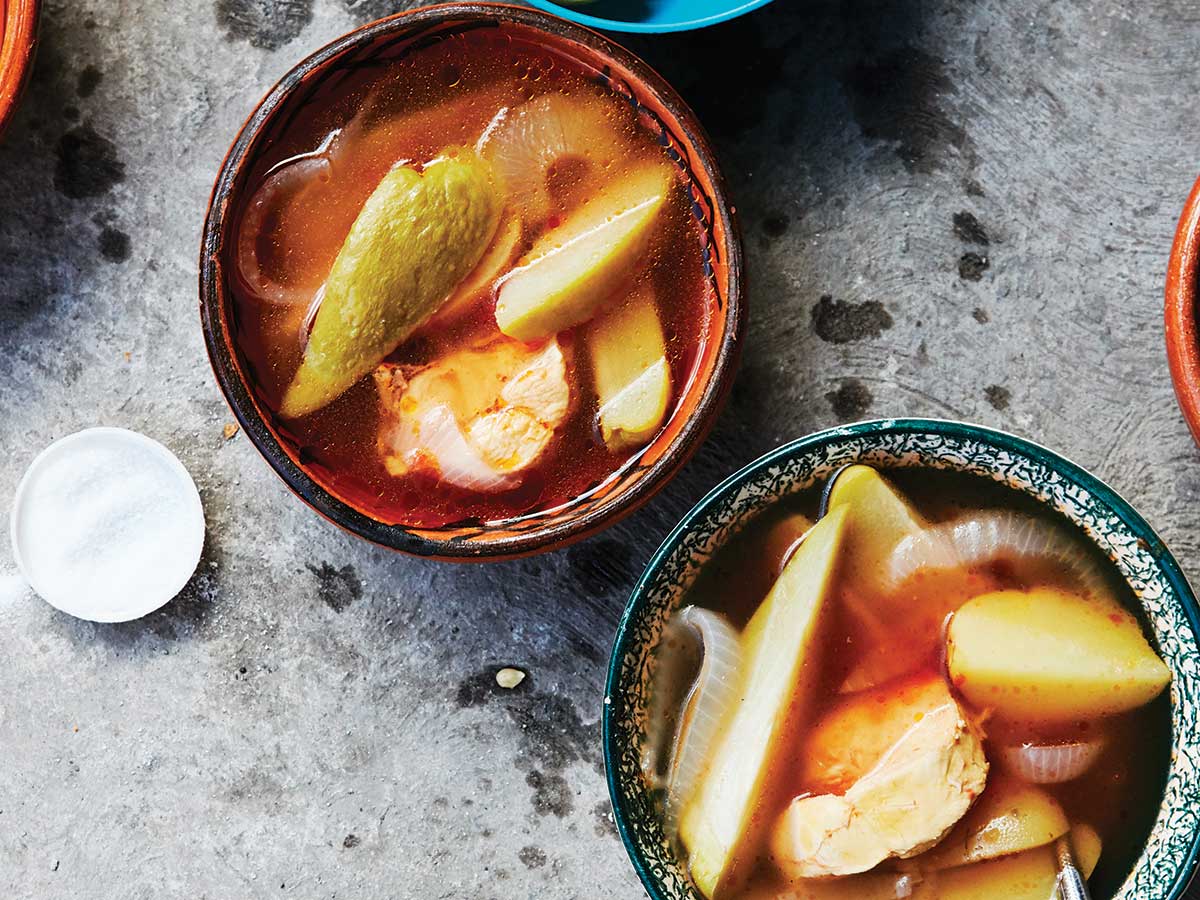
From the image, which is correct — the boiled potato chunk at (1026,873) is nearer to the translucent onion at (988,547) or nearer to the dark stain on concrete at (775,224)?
the translucent onion at (988,547)

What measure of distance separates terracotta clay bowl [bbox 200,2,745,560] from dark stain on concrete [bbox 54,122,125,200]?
1.44 feet

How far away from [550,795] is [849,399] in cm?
80

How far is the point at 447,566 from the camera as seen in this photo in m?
1.91

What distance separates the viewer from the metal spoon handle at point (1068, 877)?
1600 mm

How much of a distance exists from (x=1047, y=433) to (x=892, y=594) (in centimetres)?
43

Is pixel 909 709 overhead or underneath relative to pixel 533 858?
overhead

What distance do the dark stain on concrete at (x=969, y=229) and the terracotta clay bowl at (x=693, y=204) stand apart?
0.46m

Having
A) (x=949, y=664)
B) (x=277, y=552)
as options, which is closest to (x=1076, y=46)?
(x=949, y=664)

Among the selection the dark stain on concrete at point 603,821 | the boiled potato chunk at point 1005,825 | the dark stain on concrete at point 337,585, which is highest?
the boiled potato chunk at point 1005,825

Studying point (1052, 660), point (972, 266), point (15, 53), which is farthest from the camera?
point (972, 266)

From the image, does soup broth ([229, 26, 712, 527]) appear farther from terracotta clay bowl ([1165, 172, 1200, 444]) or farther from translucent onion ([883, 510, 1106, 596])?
terracotta clay bowl ([1165, 172, 1200, 444])

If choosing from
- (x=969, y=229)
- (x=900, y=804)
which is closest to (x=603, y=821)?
(x=900, y=804)

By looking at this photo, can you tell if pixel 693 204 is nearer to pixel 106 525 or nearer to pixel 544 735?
pixel 544 735

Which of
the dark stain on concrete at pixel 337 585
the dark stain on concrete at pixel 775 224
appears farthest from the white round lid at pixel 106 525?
the dark stain on concrete at pixel 775 224
